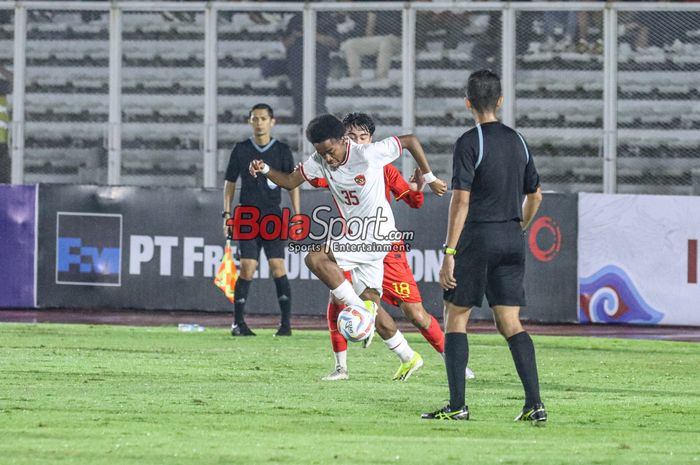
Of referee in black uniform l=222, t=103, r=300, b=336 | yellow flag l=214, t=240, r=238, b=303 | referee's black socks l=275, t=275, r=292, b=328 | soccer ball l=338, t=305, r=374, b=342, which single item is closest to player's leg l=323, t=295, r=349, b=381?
soccer ball l=338, t=305, r=374, b=342

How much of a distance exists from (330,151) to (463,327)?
8.19 feet

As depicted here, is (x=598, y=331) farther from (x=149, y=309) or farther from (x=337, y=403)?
(x=337, y=403)

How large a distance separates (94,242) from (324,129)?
9.07 m

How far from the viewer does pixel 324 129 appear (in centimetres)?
1050

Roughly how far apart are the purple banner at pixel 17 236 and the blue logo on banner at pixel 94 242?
414mm

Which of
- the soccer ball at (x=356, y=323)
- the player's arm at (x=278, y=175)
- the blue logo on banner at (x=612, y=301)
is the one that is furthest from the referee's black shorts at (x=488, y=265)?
the blue logo on banner at (x=612, y=301)

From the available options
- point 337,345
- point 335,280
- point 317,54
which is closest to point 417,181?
point 335,280

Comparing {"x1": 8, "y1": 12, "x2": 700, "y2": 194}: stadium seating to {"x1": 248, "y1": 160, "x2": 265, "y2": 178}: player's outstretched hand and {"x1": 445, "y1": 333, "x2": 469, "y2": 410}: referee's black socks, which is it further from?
{"x1": 445, "y1": 333, "x2": 469, "y2": 410}: referee's black socks

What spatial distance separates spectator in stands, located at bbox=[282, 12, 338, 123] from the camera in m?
19.9

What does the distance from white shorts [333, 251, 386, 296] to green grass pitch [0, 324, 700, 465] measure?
0.74 meters

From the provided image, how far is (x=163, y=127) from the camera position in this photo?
20188mm

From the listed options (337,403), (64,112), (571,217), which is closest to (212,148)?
(64,112)

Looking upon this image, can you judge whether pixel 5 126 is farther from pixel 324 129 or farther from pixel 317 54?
pixel 324 129

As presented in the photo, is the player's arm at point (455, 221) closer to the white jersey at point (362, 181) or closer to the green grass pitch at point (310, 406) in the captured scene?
the green grass pitch at point (310, 406)
